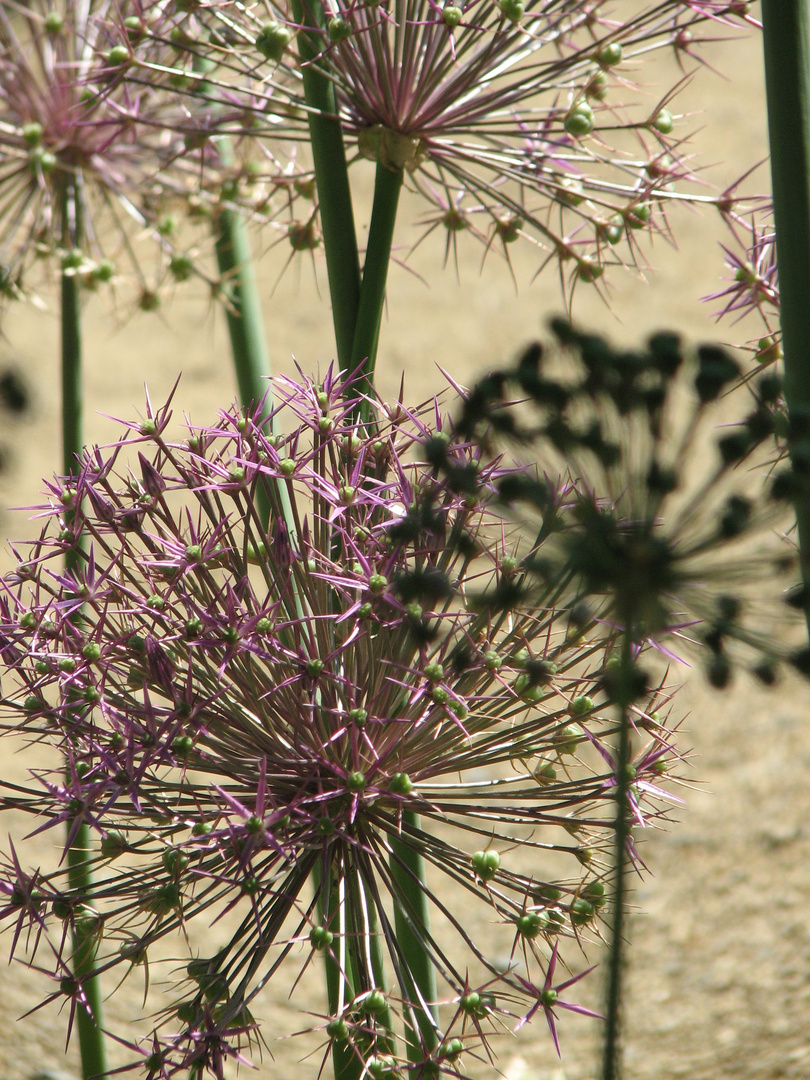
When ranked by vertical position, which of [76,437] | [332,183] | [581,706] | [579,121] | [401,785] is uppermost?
[579,121]

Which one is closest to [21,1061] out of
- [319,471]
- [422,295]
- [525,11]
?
[319,471]

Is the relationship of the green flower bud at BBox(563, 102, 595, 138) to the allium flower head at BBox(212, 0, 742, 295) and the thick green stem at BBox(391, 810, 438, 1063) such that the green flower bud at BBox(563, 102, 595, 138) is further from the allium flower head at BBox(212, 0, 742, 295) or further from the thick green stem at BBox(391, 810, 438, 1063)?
the thick green stem at BBox(391, 810, 438, 1063)

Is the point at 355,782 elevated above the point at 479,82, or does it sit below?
below

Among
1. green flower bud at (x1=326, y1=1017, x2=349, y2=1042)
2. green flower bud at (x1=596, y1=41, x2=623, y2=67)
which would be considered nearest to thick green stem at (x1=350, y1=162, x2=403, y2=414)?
green flower bud at (x1=596, y1=41, x2=623, y2=67)

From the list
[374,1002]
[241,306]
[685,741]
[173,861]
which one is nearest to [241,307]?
[241,306]

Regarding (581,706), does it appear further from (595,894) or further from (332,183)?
(332,183)

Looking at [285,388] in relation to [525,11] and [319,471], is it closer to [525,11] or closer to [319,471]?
[319,471]

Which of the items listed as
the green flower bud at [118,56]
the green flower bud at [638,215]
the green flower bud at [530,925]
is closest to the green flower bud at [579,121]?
the green flower bud at [638,215]
